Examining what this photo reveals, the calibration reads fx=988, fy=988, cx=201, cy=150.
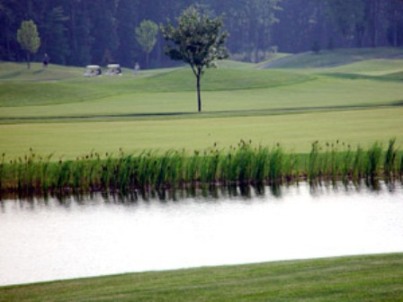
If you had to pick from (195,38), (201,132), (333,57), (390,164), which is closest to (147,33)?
(333,57)

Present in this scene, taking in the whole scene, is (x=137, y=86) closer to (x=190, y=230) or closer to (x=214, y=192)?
(x=214, y=192)

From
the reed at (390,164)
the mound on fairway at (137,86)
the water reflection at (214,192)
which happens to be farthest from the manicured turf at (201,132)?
the mound on fairway at (137,86)

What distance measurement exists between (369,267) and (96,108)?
61335 mm

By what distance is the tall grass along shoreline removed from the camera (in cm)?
3331

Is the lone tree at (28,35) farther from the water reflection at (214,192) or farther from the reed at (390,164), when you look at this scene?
the reed at (390,164)

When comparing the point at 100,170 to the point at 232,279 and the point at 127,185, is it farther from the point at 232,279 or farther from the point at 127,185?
the point at 232,279

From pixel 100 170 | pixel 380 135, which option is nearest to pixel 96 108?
pixel 380 135

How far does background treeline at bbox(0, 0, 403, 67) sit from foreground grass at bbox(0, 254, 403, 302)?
128m

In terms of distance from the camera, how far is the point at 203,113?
6712 cm

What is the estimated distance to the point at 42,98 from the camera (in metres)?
83.9

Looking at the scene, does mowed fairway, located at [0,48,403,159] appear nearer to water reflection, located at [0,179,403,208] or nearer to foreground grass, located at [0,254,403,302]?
water reflection, located at [0,179,403,208]

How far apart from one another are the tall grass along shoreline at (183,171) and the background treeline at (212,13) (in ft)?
360

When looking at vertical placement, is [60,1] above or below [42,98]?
above

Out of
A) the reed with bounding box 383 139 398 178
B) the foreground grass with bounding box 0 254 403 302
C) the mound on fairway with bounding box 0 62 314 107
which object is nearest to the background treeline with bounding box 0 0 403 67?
the mound on fairway with bounding box 0 62 314 107
